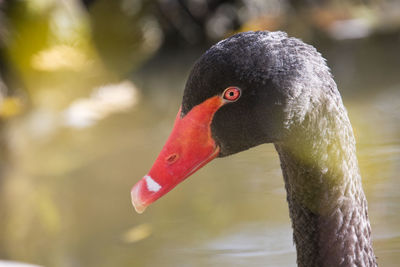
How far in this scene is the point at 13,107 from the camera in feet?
17.1

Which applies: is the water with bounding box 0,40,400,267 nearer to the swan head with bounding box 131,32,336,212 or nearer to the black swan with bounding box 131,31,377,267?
the black swan with bounding box 131,31,377,267

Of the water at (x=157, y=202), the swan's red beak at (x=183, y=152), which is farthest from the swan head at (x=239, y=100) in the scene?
the water at (x=157, y=202)

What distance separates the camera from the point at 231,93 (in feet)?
6.10

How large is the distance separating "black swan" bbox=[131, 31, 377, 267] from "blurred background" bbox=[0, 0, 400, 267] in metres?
0.89

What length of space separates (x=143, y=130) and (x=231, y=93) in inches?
118

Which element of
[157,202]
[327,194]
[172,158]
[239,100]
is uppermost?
[157,202]

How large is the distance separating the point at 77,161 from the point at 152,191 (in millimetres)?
2694

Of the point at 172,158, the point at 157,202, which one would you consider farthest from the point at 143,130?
the point at 172,158

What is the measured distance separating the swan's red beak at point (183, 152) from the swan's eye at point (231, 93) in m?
0.02

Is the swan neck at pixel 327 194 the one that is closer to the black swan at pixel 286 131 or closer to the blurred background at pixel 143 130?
the black swan at pixel 286 131

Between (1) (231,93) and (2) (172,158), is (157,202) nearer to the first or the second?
(2) (172,158)

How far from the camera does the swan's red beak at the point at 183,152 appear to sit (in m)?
1.88

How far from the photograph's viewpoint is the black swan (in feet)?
5.92

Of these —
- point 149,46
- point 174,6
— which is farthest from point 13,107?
point 174,6
